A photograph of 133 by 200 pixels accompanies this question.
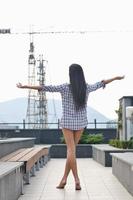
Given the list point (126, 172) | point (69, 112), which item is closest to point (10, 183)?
point (69, 112)

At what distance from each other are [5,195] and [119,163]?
167 inches

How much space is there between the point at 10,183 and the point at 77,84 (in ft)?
6.92

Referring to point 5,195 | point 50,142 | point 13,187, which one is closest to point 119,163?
point 13,187

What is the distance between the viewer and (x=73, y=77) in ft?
30.1

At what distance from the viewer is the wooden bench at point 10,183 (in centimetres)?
708

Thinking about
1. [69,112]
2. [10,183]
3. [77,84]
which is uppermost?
[77,84]

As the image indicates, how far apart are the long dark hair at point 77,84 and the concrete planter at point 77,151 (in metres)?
13.6

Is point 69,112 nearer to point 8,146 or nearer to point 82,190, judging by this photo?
point 82,190

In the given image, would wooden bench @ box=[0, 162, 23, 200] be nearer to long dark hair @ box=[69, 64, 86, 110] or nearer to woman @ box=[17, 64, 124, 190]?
woman @ box=[17, 64, 124, 190]

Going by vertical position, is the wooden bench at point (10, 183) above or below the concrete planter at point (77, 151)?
below

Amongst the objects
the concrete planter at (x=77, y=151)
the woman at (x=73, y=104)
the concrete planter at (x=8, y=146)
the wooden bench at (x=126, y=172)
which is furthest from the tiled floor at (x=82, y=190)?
the concrete planter at (x=77, y=151)

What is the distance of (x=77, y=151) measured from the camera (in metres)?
22.7

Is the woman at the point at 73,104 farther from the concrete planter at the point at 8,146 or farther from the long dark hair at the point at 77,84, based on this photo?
the concrete planter at the point at 8,146

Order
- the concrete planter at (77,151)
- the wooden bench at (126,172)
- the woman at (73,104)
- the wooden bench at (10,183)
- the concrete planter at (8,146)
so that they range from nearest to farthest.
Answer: the wooden bench at (10,183) < the wooden bench at (126,172) < the woman at (73,104) < the concrete planter at (8,146) < the concrete planter at (77,151)
